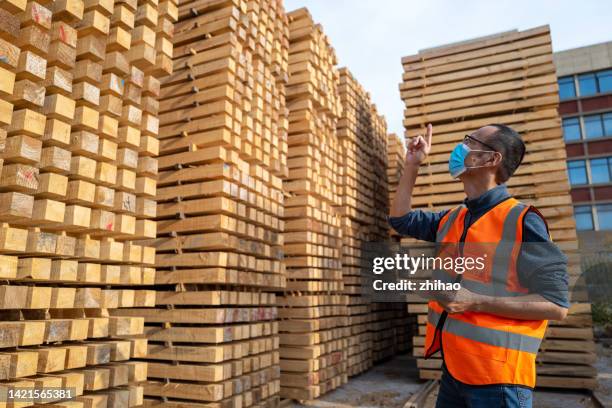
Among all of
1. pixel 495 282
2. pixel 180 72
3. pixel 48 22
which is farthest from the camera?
pixel 180 72

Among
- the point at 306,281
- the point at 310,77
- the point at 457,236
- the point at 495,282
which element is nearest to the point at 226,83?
the point at 310,77

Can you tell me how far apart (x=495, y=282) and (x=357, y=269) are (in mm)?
6314

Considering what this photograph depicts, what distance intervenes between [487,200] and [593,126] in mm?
33032

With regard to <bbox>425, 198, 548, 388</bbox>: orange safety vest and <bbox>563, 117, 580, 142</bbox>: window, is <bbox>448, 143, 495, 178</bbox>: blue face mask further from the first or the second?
<bbox>563, 117, 580, 142</bbox>: window

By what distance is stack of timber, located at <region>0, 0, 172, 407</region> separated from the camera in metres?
2.79

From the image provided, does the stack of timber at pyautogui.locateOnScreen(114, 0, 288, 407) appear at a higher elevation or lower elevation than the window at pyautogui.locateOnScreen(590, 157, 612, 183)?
lower

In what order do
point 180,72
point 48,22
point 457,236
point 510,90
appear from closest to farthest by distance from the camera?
point 457,236 < point 48,22 < point 180,72 < point 510,90

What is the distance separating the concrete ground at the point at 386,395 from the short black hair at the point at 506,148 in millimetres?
4563

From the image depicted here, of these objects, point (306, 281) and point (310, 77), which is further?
point (310, 77)

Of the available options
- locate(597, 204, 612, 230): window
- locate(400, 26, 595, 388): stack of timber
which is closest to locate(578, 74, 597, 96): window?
locate(597, 204, 612, 230): window

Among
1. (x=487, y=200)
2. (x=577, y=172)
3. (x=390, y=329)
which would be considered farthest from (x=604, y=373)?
(x=577, y=172)

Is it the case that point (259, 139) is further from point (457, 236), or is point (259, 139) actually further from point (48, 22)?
point (457, 236)

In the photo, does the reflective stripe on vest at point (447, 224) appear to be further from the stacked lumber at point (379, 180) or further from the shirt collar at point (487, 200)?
the stacked lumber at point (379, 180)

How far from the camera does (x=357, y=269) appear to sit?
826cm
